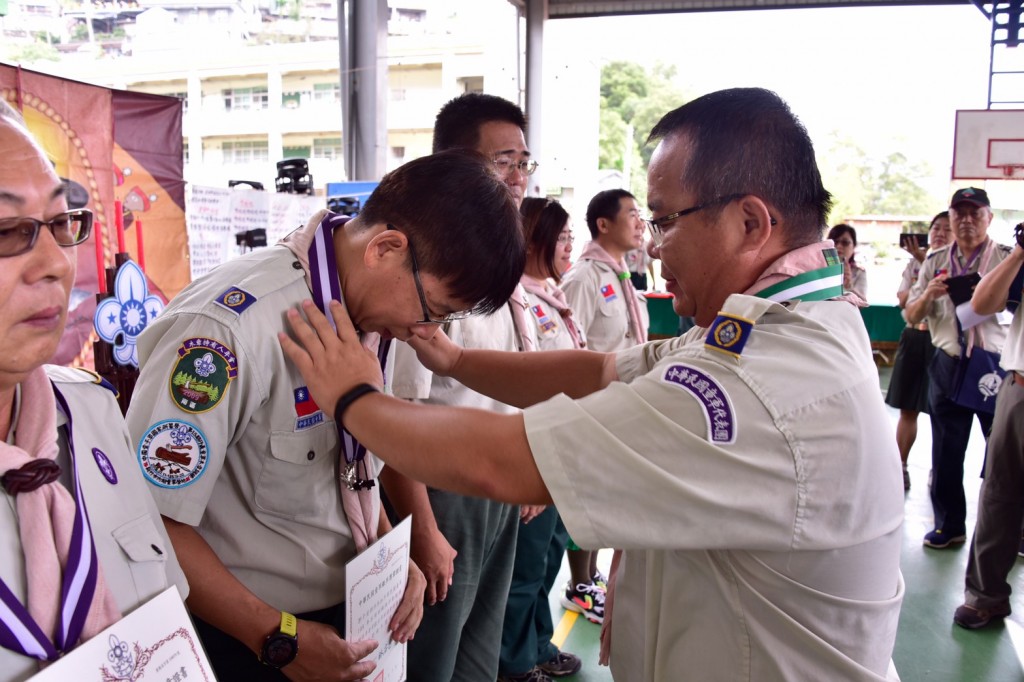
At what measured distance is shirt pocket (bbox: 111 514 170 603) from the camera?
978mm

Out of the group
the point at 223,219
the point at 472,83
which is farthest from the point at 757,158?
the point at 472,83

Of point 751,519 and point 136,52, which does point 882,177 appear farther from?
point 751,519

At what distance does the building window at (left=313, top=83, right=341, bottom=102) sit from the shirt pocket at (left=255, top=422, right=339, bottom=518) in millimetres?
4733

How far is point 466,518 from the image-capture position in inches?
81.8

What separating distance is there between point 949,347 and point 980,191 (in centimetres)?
90

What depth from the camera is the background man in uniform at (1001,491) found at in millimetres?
3213

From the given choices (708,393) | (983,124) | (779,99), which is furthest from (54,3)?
(983,124)

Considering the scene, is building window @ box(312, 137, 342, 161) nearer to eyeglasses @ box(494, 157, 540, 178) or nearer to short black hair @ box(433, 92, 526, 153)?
short black hair @ box(433, 92, 526, 153)

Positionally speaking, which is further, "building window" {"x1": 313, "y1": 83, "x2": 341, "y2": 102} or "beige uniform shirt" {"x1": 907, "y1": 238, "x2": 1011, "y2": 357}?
"building window" {"x1": 313, "y1": 83, "x2": 341, "y2": 102}

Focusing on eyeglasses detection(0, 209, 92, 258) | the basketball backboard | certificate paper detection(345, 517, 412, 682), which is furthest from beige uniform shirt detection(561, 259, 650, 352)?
the basketball backboard

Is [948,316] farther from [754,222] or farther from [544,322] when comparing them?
[754,222]

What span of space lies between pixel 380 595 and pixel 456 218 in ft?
2.50

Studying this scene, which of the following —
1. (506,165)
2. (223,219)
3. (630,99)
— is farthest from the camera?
(630,99)

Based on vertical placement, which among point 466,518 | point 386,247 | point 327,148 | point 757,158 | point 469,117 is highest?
point 327,148
